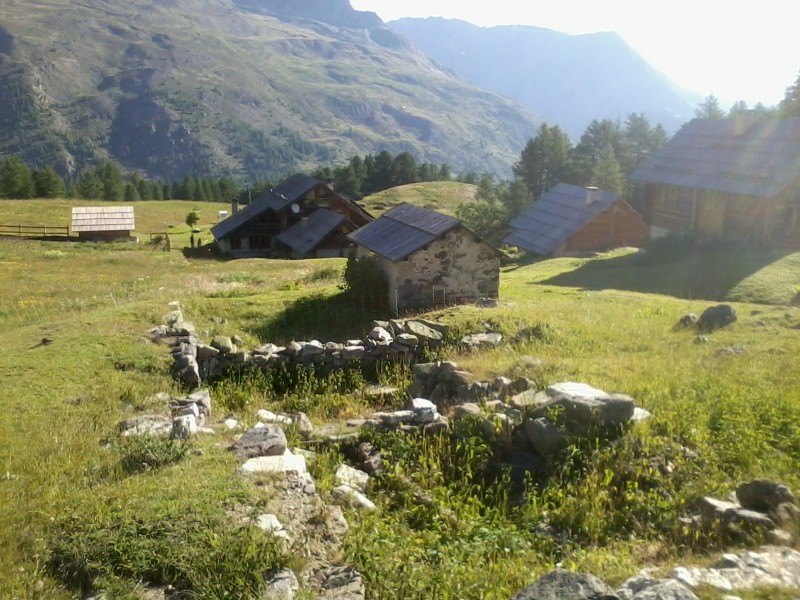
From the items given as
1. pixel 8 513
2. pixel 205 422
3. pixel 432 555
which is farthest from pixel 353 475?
pixel 8 513

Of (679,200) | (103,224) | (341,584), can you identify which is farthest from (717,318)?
(103,224)

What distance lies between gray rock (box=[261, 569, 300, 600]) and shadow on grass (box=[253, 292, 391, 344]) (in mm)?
13391

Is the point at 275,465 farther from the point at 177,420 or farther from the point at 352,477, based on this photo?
the point at 177,420

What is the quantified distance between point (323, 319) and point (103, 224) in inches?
2189

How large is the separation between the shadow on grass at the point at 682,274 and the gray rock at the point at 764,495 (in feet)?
75.1

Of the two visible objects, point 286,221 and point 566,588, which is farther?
point 286,221

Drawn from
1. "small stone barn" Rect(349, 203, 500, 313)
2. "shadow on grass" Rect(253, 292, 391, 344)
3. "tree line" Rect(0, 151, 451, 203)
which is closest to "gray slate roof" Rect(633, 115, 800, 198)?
"small stone barn" Rect(349, 203, 500, 313)

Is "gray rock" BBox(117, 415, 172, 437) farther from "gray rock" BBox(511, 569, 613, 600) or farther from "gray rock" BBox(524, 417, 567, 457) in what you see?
"gray rock" BBox(511, 569, 613, 600)

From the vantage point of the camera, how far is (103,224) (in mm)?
71062

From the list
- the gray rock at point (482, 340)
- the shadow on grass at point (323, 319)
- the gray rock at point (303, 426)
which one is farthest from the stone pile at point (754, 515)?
the shadow on grass at point (323, 319)

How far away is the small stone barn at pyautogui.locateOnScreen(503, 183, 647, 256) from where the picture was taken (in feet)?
178

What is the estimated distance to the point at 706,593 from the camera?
21.6 feet

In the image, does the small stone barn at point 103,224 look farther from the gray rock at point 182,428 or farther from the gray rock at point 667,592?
the gray rock at point 667,592

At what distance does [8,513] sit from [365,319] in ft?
49.6
